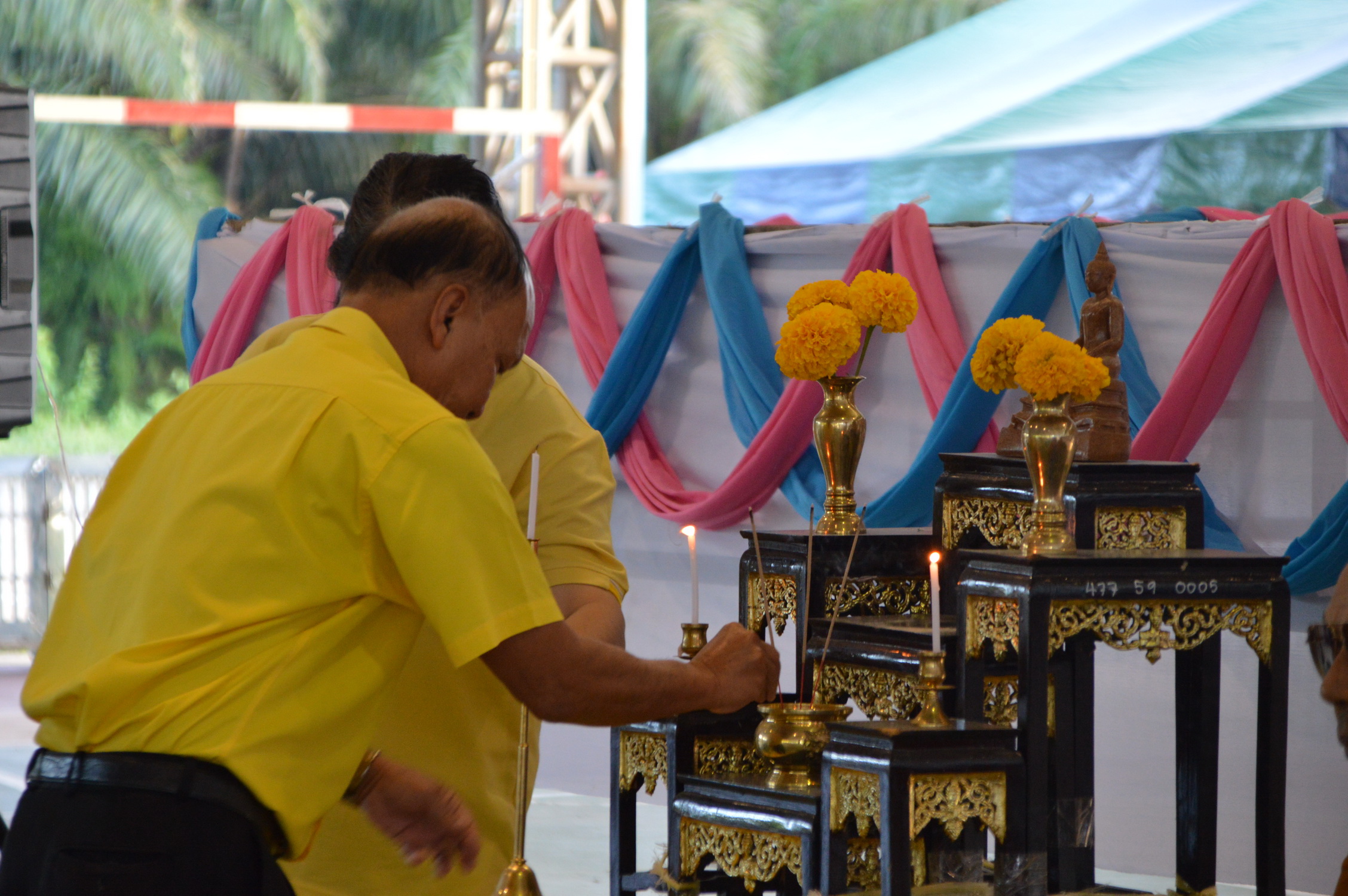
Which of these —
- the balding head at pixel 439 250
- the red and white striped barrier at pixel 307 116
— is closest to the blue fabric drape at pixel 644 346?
the balding head at pixel 439 250

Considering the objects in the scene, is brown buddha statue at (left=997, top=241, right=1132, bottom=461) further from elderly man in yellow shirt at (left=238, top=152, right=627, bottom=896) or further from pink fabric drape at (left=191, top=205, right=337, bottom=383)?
pink fabric drape at (left=191, top=205, right=337, bottom=383)

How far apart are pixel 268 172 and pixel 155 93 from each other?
1.12 m

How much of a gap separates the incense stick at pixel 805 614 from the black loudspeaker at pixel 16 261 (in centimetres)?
211

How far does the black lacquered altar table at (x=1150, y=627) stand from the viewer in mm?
2389

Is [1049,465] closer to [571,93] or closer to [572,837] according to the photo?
[572,837]

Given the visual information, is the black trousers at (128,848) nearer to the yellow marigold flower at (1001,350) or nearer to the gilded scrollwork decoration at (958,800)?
the gilded scrollwork decoration at (958,800)

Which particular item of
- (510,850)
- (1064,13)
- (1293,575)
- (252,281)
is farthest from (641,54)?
(510,850)

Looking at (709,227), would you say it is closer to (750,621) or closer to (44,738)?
(750,621)

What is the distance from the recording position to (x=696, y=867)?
8.73 ft

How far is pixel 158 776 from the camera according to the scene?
1.19 metres

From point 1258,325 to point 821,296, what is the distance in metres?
1.18

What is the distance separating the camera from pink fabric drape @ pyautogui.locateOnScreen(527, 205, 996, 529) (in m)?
Answer: 3.91

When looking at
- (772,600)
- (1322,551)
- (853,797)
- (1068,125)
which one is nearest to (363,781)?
(853,797)

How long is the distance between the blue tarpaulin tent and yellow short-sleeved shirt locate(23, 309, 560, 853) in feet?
12.9
